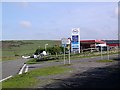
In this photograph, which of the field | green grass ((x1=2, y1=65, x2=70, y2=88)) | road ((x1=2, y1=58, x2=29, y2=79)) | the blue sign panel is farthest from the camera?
the field

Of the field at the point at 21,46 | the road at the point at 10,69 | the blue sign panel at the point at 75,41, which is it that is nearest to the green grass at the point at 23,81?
the road at the point at 10,69

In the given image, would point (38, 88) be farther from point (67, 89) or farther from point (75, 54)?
point (75, 54)

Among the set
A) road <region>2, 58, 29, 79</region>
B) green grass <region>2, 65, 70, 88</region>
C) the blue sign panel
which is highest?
the blue sign panel

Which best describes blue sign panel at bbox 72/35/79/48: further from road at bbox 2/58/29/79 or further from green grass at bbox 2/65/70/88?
green grass at bbox 2/65/70/88

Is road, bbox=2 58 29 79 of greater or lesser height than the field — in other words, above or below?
below

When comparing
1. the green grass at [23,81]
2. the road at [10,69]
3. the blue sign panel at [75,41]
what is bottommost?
the road at [10,69]

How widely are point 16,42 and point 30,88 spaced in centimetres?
15983

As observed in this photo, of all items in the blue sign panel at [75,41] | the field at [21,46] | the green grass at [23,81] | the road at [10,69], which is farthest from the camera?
the field at [21,46]

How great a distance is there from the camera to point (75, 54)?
57.9m

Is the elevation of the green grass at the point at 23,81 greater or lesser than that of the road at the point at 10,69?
greater

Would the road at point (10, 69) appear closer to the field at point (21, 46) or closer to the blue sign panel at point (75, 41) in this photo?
the blue sign panel at point (75, 41)

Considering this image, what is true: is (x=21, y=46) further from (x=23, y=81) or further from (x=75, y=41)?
(x=23, y=81)

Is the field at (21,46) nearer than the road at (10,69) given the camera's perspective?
No

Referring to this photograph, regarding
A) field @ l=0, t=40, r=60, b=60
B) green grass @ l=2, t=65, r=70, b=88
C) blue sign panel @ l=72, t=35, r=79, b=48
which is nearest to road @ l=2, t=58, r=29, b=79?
green grass @ l=2, t=65, r=70, b=88
